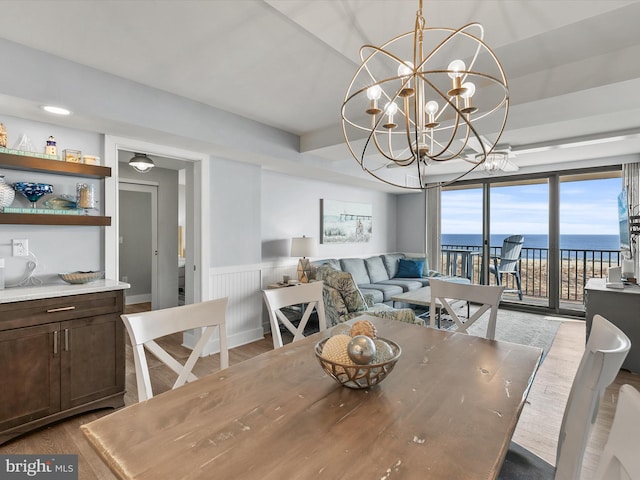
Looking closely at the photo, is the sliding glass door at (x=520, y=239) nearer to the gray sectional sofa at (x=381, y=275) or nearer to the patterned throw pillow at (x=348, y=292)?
the gray sectional sofa at (x=381, y=275)

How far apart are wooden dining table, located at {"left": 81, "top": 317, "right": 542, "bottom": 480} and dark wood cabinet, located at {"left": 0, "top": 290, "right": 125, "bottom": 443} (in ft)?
5.47

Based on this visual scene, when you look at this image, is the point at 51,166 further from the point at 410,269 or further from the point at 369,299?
the point at 410,269

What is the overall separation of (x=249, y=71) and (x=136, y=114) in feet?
3.16

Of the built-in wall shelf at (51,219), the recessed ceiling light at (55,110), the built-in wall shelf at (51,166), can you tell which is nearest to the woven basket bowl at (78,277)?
the built-in wall shelf at (51,219)

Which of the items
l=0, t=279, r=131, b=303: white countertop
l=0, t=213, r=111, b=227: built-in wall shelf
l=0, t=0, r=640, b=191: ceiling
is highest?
l=0, t=0, r=640, b=191: ceiling

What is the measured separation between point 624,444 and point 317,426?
0.68 m

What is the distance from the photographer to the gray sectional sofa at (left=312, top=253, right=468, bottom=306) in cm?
486

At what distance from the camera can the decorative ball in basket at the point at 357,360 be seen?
109 cm

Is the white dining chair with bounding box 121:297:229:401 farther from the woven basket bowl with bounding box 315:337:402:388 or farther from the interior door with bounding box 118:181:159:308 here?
the interior door with bounding box 118:181:159:308

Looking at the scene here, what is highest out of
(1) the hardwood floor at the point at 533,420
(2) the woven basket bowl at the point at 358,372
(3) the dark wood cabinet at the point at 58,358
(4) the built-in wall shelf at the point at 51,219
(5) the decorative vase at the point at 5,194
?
(5) the decorative vase at the point at 5,194

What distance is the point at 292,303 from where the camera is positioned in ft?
6.66

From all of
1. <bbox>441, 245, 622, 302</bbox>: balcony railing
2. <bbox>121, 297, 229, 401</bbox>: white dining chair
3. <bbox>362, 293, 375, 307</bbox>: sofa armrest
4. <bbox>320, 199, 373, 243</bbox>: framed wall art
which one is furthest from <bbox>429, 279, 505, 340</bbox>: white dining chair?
<bbox>441, 245, 622, 302</bbox>: balcony railing

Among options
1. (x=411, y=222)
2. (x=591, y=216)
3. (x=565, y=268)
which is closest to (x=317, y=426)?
(x=591, y=216)

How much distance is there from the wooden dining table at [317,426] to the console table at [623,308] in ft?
8.78
